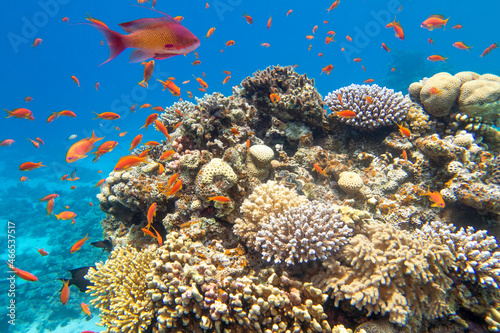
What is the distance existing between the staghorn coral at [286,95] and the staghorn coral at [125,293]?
4249 millimetres

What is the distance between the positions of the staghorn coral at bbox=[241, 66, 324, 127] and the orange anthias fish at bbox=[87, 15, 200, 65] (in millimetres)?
3593

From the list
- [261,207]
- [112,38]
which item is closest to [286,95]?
[261,207]

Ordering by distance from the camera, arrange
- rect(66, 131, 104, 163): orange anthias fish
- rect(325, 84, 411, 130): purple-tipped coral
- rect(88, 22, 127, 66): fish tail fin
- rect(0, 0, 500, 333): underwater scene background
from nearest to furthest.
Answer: rect(88, 22, 127, 66): fish tail fin < rect(0, 0, 500, 333): underwater scene background < rect(66, 131, 104, 163): orange anthias fish < rect(325, 84, 411, 130): purple-tipped coral

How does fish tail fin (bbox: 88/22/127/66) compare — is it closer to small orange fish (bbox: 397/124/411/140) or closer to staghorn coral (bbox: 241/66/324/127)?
staghorn coral (bbox: 241/66/324/127)

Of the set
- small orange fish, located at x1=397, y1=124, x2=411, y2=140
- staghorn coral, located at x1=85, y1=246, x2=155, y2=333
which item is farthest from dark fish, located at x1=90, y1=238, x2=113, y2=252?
small orange fish, located at x1=397, y1=124, x2=411, y2=140

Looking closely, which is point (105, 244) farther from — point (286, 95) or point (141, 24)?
point (286, 95)

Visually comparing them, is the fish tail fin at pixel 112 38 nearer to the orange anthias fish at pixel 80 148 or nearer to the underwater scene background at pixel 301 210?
the underwater scene background at pixel 301 210

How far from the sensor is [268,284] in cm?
290

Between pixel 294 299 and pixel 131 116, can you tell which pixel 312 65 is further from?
pixel 294 299

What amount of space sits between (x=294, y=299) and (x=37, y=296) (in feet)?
52.2

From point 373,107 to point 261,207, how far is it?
144 inches

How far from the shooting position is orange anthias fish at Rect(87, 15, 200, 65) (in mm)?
1979

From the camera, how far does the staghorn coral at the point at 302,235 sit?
2.89 meters

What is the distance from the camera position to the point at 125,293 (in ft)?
9.99
